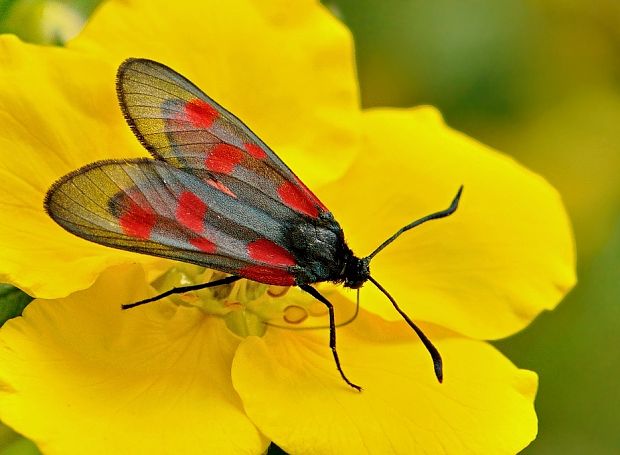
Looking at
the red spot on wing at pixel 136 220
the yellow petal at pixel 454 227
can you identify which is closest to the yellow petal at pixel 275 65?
the yellow petal at pixel 454 227

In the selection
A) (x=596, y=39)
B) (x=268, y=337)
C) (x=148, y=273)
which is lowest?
(x=596, y=39)

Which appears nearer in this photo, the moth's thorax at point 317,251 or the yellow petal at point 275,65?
the moth's thorax at point 317,251

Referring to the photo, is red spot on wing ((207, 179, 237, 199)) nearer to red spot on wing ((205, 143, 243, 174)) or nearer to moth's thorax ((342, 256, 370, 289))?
red spot on wing ((205, 143, 243, 174))

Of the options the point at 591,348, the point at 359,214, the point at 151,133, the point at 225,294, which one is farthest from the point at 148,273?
the point at 591,348

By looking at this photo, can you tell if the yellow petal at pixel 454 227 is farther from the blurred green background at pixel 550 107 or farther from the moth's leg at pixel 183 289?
the blurred green background at pixel 550 107

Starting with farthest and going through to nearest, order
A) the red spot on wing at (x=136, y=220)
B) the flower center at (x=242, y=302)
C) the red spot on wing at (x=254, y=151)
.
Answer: the flower center at (x=242, y=302) → the red spot on wing at (x=254, y=151) → the red spot on wing at (x=136, y=220)

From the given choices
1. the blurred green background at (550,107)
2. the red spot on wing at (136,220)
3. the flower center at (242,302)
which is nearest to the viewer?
the red spot on wing at (136,220)

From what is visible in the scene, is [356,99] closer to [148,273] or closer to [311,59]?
[311,59]
